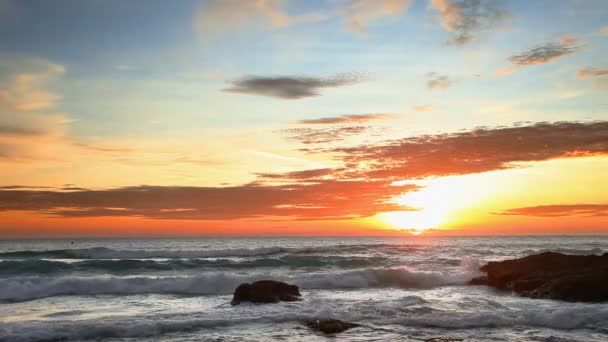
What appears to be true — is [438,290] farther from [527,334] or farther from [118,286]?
[118,286]

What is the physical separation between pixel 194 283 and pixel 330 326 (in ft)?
42.1

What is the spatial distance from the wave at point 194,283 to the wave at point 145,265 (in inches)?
327

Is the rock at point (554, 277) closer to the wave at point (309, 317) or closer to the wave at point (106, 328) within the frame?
the wave at point (309, 317)

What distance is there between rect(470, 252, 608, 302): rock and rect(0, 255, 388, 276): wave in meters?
12.6

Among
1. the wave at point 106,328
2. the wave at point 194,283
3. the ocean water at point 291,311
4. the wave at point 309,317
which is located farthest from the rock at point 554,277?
the wave at point 106,328

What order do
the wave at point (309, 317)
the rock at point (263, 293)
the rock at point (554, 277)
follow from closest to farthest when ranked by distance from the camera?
1. the wave at point (309, 317)
2. the rock at point (263, 293)
3. the rock at point (554, 277)

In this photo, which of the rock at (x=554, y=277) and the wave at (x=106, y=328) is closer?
the wave at (x=106, y=328)

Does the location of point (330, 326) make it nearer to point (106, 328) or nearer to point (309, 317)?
point (309, 317)

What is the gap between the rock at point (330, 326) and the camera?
1380 cm

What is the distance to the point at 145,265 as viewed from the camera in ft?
119

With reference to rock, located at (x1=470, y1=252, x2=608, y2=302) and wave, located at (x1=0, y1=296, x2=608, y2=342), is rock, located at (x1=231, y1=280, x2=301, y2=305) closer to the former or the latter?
wave, located at (x1=0, y1=296, x2=608, y2=342)

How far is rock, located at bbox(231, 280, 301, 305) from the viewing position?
19172 mm

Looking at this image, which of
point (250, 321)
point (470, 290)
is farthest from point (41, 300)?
point (470, 290)

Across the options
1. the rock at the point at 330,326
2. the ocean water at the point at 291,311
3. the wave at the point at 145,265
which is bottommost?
the wave at the point at 145,265
